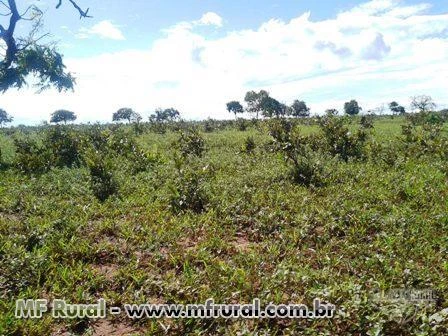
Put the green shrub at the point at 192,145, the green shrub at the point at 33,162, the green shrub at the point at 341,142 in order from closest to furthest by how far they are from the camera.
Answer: the green shrub at the point at 33,162
the green shrub at the point at 341,142
the green shrub at the point at 192,145

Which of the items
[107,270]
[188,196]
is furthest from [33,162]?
[107,270]

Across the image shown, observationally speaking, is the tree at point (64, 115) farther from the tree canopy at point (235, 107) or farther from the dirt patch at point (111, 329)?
the dirt patch at point (111, 329)

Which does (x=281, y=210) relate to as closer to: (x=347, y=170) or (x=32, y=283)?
(x=347, y=170)

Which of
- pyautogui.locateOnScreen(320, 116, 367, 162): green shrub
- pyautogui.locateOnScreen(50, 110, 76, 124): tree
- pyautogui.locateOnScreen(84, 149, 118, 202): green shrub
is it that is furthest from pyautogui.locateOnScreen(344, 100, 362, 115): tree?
pyautogui.locateOnScreen(84, 149, 118, 202): green shrub

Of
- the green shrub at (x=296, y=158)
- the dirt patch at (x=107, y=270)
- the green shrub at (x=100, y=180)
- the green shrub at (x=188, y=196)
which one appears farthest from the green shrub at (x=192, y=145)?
the dirt patch at (x=107, y=270)

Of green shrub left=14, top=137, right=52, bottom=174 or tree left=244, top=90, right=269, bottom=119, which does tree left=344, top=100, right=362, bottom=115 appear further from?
green shrub left=14, top=137, right=52, bottom=174

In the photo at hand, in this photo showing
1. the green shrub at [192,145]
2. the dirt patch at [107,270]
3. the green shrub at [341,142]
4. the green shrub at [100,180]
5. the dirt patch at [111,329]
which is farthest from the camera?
the green shrub at [192,145]

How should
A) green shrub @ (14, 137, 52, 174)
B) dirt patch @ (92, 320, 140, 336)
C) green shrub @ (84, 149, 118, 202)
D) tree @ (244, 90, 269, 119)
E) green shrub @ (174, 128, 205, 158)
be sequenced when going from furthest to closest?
tree @ (244, 90, 269, 119) < green shrub @ (174, 128, 205, 158) < green shrub @ (14, 137, 52, 174) < green shrub @ (84, 149, 118, 202) < dirt patch @ (92, 320, 140, 336)

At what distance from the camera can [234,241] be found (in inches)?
280

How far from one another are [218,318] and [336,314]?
1.48 meters

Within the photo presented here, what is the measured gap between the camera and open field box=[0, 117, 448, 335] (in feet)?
15.1

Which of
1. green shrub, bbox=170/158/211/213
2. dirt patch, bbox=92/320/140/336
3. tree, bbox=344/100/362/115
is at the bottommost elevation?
dirt patch, bbox=92/320/140/336

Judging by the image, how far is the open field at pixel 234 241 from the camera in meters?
4.61

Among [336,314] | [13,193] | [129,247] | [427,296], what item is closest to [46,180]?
[13,193]
